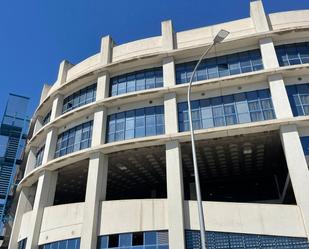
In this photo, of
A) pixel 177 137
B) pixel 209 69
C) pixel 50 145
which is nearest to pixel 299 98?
pixel 209 69

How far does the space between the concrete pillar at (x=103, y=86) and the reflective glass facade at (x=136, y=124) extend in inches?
75.1

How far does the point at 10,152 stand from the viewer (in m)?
36.2

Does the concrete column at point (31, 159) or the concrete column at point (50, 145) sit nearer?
the concrete column at point (50, 145)

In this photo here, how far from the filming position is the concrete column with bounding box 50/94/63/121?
1097 inches

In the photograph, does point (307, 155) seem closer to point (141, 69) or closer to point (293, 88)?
point (293, 88)

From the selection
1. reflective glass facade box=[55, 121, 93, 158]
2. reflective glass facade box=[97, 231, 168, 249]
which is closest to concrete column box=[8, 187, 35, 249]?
reflective glass facade box=[55, 121, 93, 158]

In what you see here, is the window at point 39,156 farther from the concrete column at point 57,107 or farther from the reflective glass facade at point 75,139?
the concrete column at point 57,107

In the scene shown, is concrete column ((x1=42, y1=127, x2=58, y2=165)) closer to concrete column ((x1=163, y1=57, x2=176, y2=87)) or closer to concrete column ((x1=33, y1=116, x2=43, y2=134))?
concrete column ((x1=33, y1=116, x2=43, y2=134))

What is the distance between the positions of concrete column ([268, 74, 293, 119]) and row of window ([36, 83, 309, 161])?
0.68 metres

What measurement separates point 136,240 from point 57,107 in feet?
47.5

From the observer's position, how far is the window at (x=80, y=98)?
2681 centimetres

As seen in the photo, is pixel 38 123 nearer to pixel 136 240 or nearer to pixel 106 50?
pixel 106 50

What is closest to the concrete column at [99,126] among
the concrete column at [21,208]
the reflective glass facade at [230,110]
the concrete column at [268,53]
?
the reflective glass facade at [230,110]

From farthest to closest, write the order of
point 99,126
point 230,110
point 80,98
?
point 80,98, point 99,126, point 230,110
